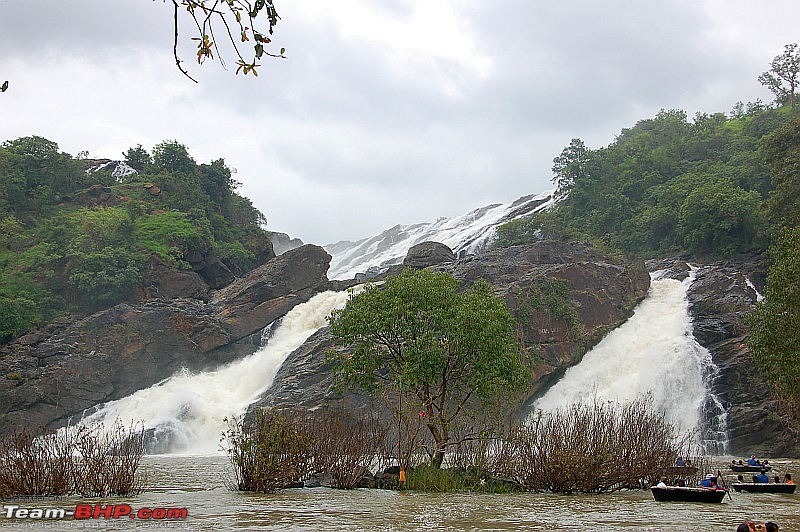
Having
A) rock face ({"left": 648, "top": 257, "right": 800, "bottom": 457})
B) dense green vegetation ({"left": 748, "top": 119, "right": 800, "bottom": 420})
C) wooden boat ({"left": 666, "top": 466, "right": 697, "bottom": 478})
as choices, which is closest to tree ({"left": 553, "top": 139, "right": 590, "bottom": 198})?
rock face ({"left": 648, "top": 257, "right": 800, "bottom": 457})

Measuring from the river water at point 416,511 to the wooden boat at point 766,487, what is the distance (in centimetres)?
31

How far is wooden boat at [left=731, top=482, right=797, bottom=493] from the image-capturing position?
19352mm

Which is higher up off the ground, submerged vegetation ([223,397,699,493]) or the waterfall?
the waterfall

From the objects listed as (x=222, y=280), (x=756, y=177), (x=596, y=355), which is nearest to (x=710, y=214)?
(x=756, y=177)

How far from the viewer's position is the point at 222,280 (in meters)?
55.7

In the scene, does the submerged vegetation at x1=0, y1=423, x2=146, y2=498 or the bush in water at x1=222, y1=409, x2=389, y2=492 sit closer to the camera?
the submerged vegetation at x1=0, y1=423, x2=146, y2=498

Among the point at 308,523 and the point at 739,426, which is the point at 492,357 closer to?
the point at 308,523

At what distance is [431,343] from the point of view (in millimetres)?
22125

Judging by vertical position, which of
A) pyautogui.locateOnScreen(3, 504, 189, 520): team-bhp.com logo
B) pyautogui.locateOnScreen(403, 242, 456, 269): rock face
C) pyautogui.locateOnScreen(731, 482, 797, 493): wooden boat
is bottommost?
pyautogui.locateOnScreen(731, 482, 797, 493): wooden boat

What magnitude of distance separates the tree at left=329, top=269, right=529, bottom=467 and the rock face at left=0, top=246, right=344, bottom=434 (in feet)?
70.9

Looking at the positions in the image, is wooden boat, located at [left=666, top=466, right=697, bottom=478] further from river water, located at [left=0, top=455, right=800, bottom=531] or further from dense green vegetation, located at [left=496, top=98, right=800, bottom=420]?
dense green vegetation, located at [left=496, top=98, right=800, bottom=420]

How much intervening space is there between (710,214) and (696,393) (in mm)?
18387

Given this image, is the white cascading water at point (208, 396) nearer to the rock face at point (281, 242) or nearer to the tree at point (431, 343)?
the tree at point (431, 343)

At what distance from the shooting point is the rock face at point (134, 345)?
38062 mm
